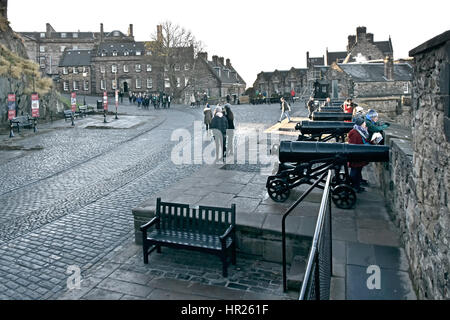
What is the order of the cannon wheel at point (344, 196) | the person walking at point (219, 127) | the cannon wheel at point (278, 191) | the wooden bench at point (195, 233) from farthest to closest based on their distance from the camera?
the person walking at point (219, 127) → the cannon wheel at point (278, 191) → the cannon wheel at point (344, 196) → the wooden bench at point (195, 233)

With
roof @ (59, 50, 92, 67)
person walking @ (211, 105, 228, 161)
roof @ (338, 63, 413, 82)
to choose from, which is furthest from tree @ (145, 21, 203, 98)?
person walking @ (211, 105, 228, 161)

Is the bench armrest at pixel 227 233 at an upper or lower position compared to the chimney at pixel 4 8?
lower

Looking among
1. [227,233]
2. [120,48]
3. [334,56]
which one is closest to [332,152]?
[227,233]

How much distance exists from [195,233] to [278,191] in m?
2.00

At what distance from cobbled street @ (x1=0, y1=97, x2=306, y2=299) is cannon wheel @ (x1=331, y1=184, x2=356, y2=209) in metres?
3.69

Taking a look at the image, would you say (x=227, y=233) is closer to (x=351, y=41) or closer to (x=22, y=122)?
(x=22, y=122)

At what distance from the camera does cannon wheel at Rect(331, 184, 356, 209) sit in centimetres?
696

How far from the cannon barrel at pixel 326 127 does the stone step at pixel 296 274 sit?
5.03 m

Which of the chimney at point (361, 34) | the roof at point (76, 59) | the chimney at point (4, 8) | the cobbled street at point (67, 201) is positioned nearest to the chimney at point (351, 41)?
the chimney at point (361, 34)

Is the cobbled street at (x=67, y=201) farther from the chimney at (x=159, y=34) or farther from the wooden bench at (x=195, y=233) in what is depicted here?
the chimney at (x=159, y=34)

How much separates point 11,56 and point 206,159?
74.7 feet

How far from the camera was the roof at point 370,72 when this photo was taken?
50.9m
